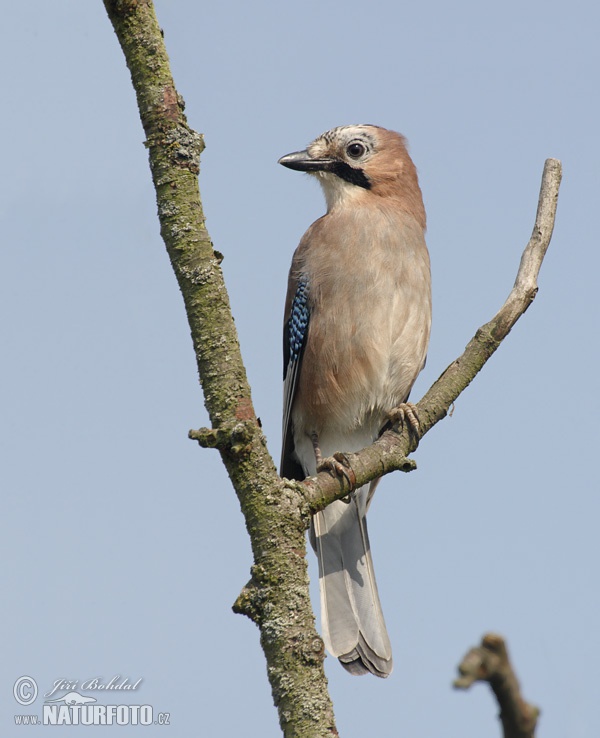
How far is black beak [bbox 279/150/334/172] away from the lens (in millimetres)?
6453

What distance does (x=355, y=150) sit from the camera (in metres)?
6.58

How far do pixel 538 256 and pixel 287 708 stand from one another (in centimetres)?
263

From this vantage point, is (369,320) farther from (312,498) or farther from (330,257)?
(312,498)

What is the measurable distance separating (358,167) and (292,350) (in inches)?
57.0

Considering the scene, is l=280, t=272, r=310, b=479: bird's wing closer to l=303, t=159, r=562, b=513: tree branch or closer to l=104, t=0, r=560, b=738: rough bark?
l=303, t=159, r=562, b=513: tree branch

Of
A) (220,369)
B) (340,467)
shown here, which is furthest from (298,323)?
(220,369)

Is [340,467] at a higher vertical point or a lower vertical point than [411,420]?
lower

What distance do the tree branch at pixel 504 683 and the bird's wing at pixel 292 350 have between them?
4548 millimetres

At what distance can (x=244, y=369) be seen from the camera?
334 centimetres

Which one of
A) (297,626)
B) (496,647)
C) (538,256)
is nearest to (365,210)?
(538,256)

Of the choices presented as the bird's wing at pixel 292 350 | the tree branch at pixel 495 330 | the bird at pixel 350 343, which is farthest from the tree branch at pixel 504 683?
the bird's wing at pixel 292 350

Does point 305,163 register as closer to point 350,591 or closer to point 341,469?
point 350,591

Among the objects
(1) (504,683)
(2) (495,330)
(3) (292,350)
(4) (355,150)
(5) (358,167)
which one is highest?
(4) (355,150)

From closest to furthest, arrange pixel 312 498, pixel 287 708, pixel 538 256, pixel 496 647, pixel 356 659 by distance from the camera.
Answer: pixel 496 647 < pixel 287 708 < pixel 312 498 < pixel 538 256 < pixel 356 659
